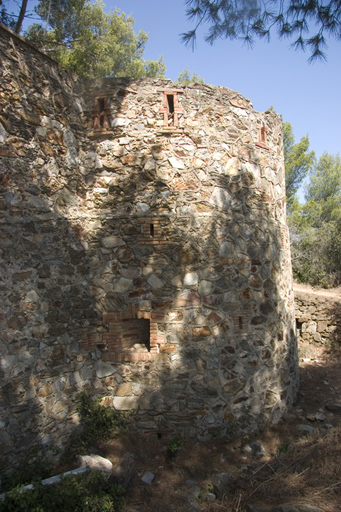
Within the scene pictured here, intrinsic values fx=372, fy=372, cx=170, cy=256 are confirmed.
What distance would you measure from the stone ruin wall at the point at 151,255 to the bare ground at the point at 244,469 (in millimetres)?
284

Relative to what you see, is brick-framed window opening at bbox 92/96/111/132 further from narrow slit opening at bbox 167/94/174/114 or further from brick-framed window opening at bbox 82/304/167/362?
brick-framed window opening at bbox 82/304/167/362

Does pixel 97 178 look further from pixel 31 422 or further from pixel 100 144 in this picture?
pixel 31 422

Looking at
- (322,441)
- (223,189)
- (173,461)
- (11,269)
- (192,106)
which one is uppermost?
(192,106)

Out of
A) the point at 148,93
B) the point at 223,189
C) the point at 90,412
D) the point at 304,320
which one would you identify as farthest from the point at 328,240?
the point at 90,412

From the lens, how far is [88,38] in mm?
12406

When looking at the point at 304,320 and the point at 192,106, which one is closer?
the point at 192,106

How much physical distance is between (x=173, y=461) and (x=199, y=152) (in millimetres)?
3988

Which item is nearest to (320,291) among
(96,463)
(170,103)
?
(170,103)

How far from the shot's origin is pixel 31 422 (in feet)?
13.3

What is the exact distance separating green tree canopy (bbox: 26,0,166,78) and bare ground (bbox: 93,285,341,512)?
10.6 meters

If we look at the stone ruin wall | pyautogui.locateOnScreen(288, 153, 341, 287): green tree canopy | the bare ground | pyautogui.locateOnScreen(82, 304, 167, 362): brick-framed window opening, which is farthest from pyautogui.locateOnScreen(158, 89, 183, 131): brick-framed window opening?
pyautogui.locateOnScreen(288, 153, 341, 287): green tree canopy

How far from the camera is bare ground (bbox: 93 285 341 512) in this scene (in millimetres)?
3422

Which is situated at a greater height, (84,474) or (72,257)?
(72,257)

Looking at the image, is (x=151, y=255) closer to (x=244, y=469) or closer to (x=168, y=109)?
(x=168, y=109)
